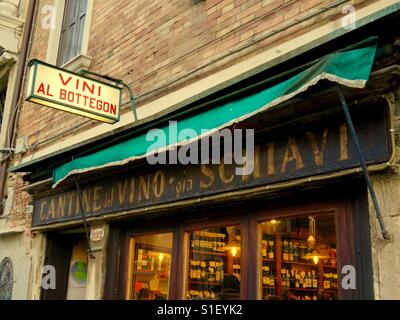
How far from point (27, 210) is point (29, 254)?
29.1 inches

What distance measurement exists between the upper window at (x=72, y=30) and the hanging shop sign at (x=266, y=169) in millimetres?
2914

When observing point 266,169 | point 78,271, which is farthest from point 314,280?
point 78,271

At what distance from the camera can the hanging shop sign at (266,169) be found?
3584 mm

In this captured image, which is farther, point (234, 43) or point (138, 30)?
point (138, 30)

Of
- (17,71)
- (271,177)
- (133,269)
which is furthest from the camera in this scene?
(17,71)

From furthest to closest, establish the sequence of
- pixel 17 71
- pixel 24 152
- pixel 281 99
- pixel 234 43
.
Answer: pixel 17 71 < pixel 24 152 < pixel 234 43 < pixel 281 99

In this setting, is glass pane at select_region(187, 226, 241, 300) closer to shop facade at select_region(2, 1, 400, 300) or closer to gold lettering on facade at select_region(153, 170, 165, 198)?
shop facade at select_region(2, 1, 400, 300)

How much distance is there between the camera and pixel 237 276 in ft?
15.6

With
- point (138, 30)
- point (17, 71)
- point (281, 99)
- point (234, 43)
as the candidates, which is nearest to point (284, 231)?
point (281, 99)

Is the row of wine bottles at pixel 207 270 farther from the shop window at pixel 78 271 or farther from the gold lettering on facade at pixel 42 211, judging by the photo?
the gold lettering on facade at pixel 42 211

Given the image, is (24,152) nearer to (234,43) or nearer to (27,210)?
(27,210)

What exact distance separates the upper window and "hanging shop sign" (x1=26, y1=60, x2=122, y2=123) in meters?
2.60

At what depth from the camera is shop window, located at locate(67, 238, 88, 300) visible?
7426mm

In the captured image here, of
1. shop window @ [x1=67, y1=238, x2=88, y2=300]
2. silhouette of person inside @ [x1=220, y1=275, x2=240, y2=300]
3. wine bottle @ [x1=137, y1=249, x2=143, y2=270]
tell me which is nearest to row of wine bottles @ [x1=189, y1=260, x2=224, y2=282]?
silhouette of person inside @ [x1=220, y1=275, x2=240, y2=300]
